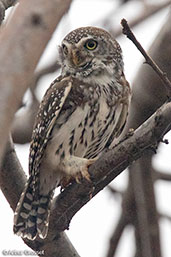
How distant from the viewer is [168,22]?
4.22m

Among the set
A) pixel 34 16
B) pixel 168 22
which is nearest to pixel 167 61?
pixel 168 22

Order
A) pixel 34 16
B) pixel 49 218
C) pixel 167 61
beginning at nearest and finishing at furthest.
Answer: pixel 34 16
pixel 49 218
pixel 167 61

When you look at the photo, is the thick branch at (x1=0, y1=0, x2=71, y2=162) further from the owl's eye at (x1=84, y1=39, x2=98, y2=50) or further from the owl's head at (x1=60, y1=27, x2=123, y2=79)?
the owl's eye at (x1=84, y1=39, x2=98, y2=50)

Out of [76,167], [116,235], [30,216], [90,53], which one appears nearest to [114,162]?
[76,167]

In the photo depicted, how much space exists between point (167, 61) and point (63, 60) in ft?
3.08

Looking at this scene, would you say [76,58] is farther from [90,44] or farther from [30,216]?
[30,216]

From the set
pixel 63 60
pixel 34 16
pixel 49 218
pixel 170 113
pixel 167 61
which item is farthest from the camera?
pixel 63 60

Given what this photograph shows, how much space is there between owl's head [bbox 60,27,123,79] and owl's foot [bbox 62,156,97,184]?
0.76 meters

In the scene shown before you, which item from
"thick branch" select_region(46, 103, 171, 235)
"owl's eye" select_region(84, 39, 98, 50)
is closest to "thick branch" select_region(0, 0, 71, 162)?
"thick branch" select_region(46, 103, 171, 235)

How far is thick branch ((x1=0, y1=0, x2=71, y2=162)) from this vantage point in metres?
1.11

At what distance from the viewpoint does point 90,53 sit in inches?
177

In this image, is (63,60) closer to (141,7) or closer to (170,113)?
(141,7)

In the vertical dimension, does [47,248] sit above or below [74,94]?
below

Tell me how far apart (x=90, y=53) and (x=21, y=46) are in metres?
3.40
